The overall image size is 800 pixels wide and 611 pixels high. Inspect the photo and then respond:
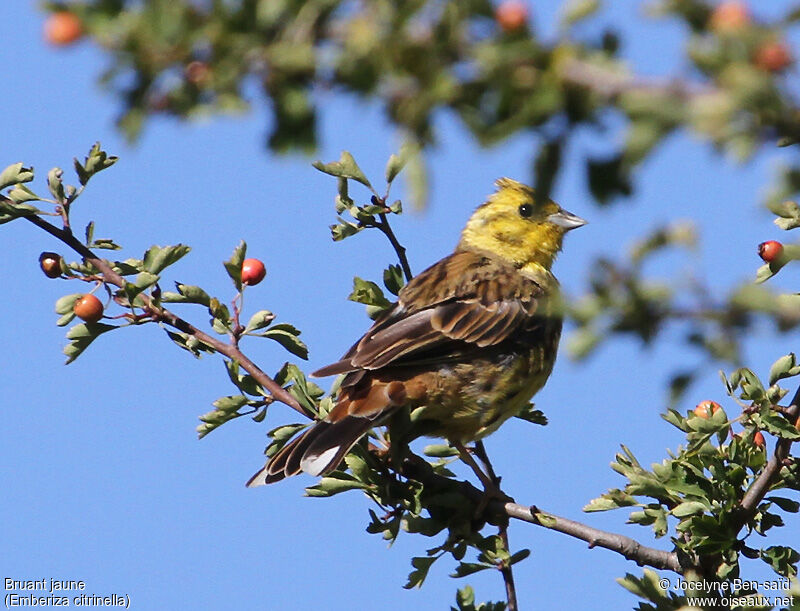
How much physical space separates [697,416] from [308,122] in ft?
7.32

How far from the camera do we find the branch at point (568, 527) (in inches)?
137

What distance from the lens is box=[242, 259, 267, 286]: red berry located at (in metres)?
4.02

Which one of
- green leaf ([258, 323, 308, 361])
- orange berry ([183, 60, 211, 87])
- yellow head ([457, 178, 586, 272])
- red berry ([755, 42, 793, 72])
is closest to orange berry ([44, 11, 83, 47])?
orange berry ([183, 60, 211, 87])

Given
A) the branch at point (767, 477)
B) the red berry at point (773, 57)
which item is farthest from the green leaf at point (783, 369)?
the red berry at point (773, 57)

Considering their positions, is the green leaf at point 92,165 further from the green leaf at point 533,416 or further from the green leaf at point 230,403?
the green leaf at point 533,416

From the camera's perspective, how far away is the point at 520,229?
6043mm

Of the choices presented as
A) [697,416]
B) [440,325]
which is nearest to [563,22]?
[697,416]

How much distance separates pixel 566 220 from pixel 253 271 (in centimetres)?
249

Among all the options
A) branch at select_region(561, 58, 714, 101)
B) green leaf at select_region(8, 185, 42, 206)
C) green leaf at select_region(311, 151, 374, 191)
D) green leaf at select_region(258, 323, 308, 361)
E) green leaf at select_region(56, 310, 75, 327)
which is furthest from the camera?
green leaf at select_region(311, 151, 374, 191)

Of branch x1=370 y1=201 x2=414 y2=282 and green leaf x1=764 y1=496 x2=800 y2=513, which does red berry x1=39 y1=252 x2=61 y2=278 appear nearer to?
branch x1=370 y1=201 x2=414 y2=282

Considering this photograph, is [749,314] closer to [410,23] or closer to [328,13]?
[410,23]

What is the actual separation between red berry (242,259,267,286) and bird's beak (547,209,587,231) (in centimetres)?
241

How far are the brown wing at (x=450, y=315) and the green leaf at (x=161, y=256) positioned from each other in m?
0.80

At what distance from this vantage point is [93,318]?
371cm
